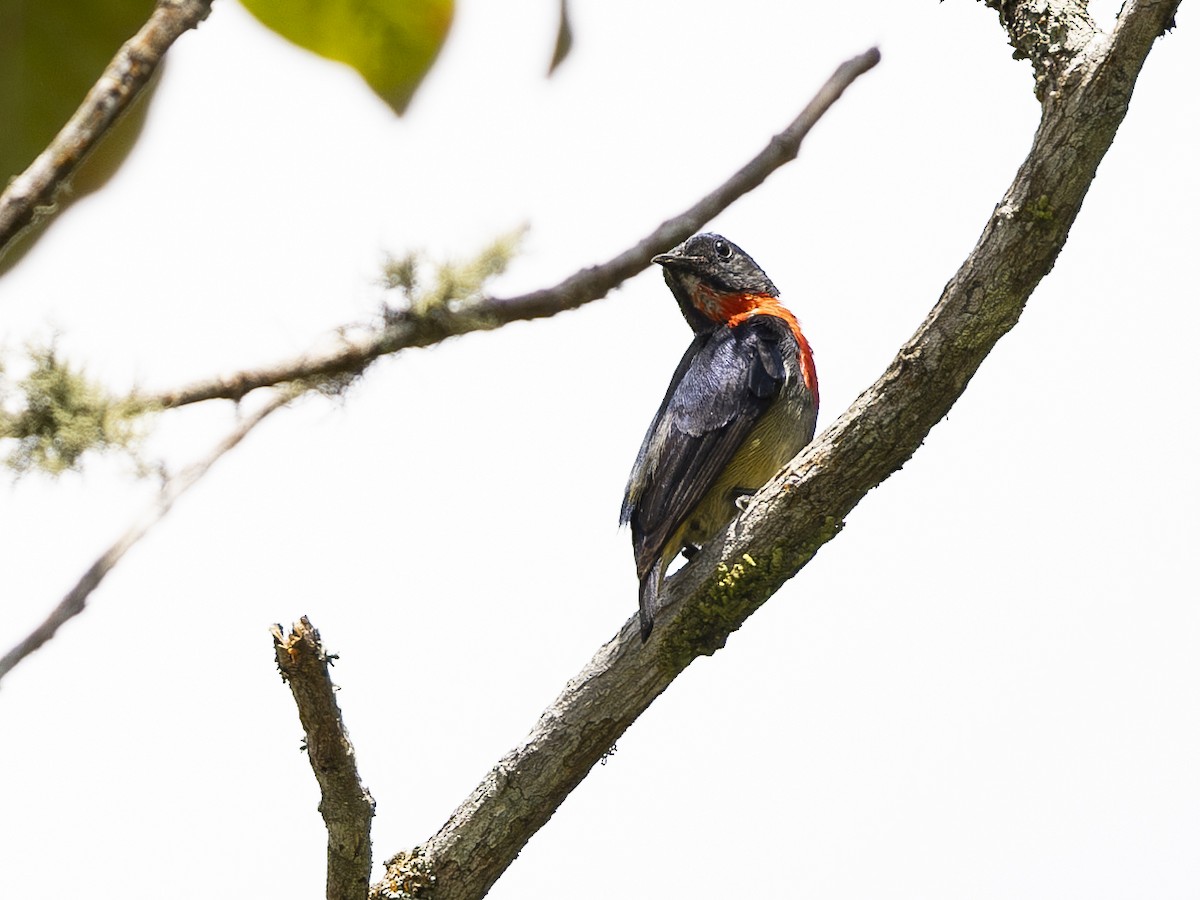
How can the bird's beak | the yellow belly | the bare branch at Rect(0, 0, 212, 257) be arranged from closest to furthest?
the bare branch at Rect(0, 0, 212, 257), the yellow belly, the bird's beak

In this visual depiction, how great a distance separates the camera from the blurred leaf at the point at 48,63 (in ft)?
8.98

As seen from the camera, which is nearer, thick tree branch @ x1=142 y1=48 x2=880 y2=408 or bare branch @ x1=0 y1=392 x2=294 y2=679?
bare branch @ x1=0 y1=392 x2=294 y2=679

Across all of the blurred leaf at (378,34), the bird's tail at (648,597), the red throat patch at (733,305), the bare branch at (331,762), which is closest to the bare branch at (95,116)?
the blurred leaf at (378,34)

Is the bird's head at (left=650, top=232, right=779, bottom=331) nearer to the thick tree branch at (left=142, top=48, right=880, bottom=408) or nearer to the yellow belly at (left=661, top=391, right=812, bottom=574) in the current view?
the yellow belly at (left=661, top=391, right=812, bottom=574)

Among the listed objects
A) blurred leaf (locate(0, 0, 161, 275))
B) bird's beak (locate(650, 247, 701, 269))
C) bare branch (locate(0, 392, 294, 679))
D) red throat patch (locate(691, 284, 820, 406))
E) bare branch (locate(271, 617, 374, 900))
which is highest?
bird's beak (locate(650, 247, 701, 269))

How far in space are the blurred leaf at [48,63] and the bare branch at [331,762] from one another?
1208mm

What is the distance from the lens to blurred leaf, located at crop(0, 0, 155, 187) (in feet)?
8.98

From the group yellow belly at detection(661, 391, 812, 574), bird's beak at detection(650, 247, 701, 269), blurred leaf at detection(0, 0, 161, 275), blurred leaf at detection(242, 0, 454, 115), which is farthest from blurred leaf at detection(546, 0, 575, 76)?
bird's beak at detection(650, 247, 701, 269)

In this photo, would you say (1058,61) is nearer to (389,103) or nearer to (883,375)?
(883,375)

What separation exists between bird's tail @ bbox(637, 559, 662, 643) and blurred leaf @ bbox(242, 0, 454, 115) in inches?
57.4

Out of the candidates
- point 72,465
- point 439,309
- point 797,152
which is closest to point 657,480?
point 439,309

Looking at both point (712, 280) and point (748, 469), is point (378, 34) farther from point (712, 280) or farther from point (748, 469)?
point (712, 280)

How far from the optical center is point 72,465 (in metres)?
2.89

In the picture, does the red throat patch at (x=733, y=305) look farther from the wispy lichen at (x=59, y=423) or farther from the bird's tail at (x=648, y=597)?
the wispy lichen at (x=59, y=423)
